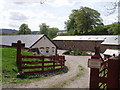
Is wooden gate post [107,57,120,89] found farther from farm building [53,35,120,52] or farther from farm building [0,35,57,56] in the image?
farm building [53,35,120,52]

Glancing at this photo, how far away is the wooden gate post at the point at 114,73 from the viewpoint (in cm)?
379

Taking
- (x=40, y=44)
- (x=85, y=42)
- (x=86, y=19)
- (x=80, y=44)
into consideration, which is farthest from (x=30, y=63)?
(x=86, y=19)

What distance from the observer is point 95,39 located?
3850cm

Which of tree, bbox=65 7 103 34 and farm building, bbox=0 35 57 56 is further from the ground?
tree, bbox=65 7 103 34

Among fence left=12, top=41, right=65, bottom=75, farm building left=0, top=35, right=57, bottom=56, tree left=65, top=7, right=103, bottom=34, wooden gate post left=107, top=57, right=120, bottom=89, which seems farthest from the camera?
tree left=65, top=7, right=103, bottom=34

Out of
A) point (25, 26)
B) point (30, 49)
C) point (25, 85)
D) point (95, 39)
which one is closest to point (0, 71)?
point (25, 85)

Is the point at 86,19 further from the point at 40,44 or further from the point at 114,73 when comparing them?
the point at 114,73

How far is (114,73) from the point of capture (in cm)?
381

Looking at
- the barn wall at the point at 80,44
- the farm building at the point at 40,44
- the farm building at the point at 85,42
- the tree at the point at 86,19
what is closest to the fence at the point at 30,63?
the farm building at the point at 40,44

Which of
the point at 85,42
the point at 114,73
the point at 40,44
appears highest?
the point at 85,42

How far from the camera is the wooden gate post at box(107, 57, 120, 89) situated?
3.79m

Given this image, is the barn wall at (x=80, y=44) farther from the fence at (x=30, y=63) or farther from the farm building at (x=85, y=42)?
the fence at (x=30, y=63)

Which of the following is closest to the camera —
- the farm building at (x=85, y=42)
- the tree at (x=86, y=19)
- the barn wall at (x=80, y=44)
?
the farm building at (x=85, y=42)

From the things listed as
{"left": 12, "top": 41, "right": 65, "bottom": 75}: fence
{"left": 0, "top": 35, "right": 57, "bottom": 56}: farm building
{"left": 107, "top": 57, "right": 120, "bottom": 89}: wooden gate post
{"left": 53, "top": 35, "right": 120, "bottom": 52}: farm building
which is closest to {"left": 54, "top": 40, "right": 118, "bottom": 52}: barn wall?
{"left": 53, "top": 35, "right": 120, "bottom": 52}: farm building
